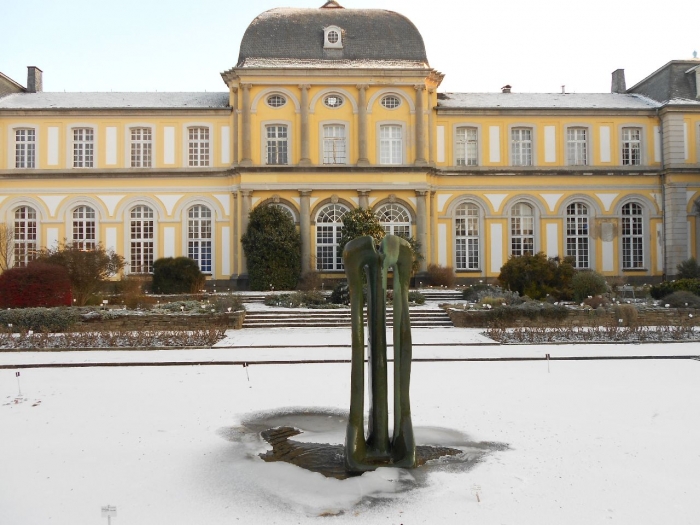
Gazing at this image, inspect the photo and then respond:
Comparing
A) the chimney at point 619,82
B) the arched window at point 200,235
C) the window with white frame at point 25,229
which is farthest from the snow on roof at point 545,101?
the window with white frame at point 25,229

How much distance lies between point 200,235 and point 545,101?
1771 cm

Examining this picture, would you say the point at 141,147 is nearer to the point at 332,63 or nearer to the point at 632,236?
the point at 332,63

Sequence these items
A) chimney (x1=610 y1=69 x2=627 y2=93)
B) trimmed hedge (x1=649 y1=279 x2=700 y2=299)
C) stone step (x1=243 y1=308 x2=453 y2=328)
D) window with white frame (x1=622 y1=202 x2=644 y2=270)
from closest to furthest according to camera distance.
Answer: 1. stone step (x1=243 y1=308 x2=453 y2=328)
2. trimmed hedge (x1=649 y1=279 x2=700 y2=299)
3. window with white frame (x1=622 y1=202 x2=644 y2=270)
4. chimney (x1=610 y1=69 x2=627 y2=93)

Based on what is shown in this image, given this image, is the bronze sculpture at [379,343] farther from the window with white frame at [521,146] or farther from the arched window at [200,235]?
the window with white frame at [521,146]

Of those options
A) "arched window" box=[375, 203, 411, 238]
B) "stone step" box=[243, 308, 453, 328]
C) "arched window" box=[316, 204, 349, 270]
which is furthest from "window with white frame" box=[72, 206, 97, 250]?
"stone step" box=[243, 308, 453, 328]

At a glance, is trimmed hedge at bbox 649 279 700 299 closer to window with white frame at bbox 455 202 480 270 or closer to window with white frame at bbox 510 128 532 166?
window with white frame at bbox 455 202 480 270

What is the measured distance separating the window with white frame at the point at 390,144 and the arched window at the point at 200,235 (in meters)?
8.22

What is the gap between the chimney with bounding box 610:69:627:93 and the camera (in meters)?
33.8

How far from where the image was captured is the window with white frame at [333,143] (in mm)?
28391

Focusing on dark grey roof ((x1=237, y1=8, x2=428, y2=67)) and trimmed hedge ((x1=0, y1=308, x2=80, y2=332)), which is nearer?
trimmed hedge ((x1=0, y1=308, x2=80, y2=332))

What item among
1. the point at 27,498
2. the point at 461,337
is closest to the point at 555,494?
the point at 27,498

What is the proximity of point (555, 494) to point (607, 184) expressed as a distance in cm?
2696

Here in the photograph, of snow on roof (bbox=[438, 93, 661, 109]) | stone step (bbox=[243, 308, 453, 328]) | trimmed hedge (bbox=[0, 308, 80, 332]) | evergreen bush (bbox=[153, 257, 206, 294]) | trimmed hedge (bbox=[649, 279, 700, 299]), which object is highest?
snow on roof (bbox=[438, 93, 661, 109])

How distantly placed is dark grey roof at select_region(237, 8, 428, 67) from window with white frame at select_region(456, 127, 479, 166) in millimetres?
3613
